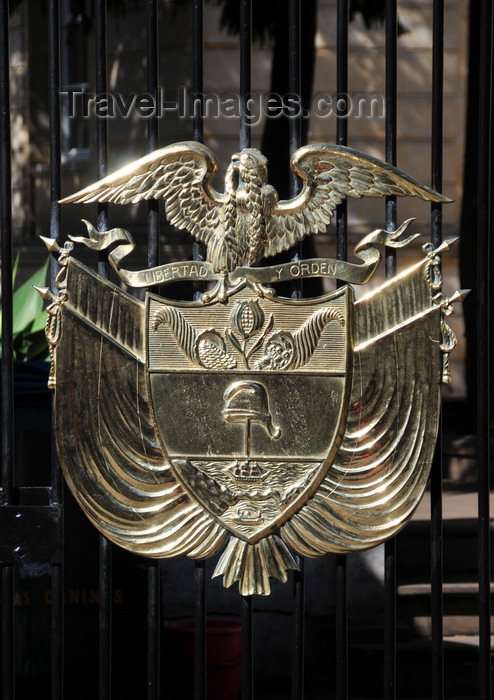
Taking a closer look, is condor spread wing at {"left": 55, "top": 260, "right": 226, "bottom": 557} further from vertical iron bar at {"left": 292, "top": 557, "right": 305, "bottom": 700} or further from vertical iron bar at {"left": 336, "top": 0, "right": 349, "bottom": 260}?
vertical iron bar at {"left": 336, "top": 0, "right": 349, "bottom": 260}

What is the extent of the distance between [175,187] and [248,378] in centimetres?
50

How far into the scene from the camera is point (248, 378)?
7.97ft

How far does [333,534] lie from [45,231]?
263 inches

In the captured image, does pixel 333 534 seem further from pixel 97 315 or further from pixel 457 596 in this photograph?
pixel 457 596

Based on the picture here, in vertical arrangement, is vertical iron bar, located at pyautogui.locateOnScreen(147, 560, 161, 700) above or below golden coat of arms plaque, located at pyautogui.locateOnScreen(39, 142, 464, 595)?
below

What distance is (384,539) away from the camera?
247 cm

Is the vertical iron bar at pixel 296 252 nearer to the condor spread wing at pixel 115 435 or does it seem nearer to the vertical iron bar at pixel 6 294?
the condor spread wing at pixel 115 435

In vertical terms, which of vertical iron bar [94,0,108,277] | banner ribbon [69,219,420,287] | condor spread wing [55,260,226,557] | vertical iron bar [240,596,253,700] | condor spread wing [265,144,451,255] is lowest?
vertical iron bar [240,596,253,700]

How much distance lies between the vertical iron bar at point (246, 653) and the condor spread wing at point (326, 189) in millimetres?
894

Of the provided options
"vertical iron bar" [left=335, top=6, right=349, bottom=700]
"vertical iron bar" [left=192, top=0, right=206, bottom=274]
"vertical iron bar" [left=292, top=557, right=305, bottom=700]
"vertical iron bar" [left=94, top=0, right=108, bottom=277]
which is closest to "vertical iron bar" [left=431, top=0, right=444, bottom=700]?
"vertical iron bar" [left=335, top=6, right=349, bottom=700]

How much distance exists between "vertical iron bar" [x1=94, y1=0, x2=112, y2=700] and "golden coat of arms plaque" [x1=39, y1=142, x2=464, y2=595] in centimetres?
5

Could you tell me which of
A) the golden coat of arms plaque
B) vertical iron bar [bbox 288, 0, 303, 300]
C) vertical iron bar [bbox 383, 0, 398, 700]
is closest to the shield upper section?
the golden coat of arms plaque

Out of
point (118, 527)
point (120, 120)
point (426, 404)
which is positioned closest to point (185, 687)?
point (118, 527)

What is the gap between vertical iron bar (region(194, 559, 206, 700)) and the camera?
95.1 inches
